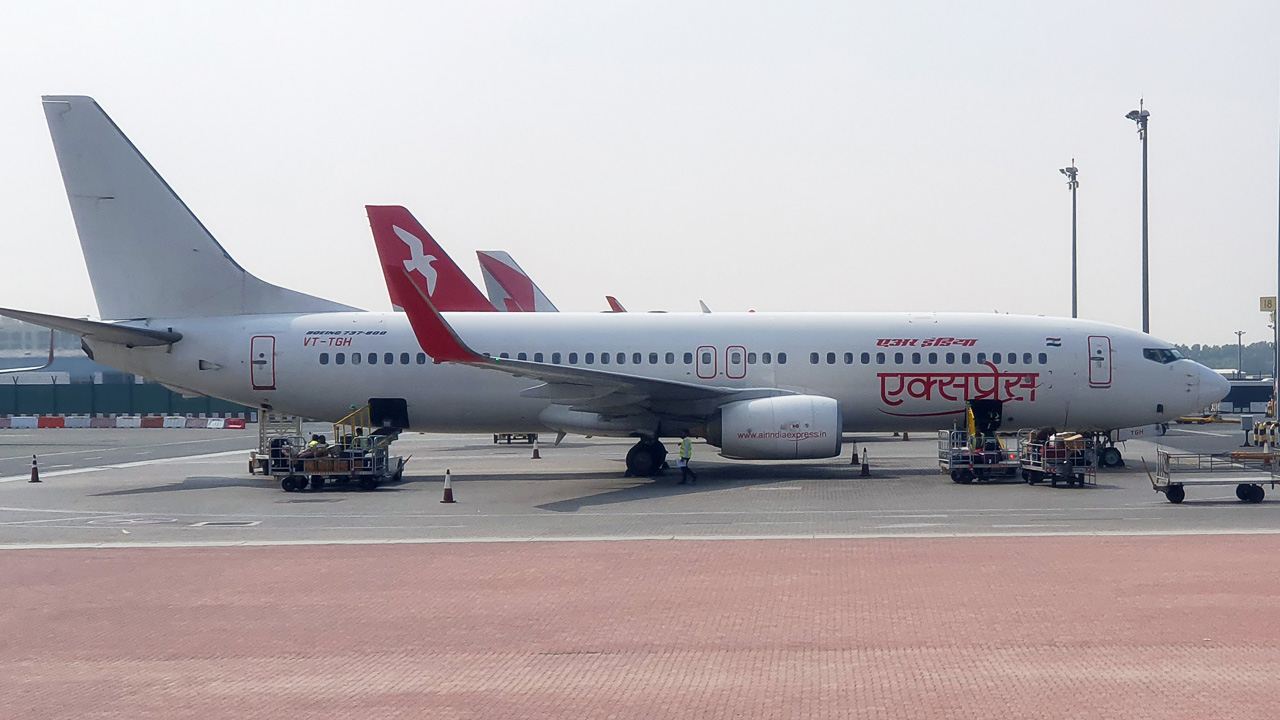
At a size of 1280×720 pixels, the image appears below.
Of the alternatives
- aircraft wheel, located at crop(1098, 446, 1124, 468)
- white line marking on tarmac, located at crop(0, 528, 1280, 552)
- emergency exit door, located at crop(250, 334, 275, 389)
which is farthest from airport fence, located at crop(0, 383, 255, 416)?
white line marking on tarmac, located at crop(0, 528, 1280, 552)

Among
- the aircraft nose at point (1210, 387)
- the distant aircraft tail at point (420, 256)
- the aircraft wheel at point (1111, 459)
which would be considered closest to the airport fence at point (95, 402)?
the distant aircraft tail at point (420, 256)

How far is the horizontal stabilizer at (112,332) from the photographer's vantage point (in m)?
25.4

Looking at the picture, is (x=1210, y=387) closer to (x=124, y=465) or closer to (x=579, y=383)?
(x=579, y=383)

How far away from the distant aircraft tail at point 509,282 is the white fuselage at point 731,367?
21.8m

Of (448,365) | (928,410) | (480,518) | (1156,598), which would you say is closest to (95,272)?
(448,365)

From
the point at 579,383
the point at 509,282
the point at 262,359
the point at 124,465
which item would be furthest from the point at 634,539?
the point at 509,282

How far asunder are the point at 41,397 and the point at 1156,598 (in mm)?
74779

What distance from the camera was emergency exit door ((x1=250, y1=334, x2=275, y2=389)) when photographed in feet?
91.6

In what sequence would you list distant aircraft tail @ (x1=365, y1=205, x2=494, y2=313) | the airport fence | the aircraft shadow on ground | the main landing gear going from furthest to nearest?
the airport fence
distant aircraft tail @ (x1=365, y1=205, x2=494, y2=313)
the main landing gear
the aircraft shadow on ground

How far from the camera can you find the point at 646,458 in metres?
27.3

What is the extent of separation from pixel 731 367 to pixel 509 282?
24470 mm

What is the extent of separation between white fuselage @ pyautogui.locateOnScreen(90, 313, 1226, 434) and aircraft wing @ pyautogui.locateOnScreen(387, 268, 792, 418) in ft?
3.52

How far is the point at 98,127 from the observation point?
89.7 feet

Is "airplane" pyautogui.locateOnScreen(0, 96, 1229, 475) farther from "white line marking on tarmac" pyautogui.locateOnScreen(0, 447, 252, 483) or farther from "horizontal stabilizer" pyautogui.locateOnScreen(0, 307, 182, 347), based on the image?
"white line marking on tarmac" pyautogui.locateOnScreen(0, 447, 252, 483)
